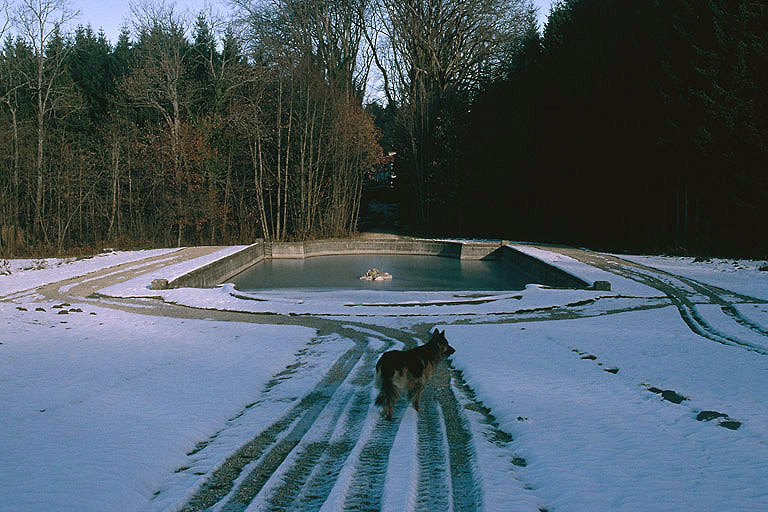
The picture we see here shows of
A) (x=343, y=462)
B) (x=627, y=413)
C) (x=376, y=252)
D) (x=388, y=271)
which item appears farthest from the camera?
(x=376, y=252)

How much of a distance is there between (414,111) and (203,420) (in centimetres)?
2827

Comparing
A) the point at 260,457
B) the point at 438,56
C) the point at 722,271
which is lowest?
the point at 260,457

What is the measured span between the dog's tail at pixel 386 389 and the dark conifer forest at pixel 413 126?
1626cm

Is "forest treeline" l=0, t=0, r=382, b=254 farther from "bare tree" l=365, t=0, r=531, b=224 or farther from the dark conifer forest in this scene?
"bare tree" l=365, t=0, r=531, b=224

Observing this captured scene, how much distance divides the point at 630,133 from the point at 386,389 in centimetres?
2005

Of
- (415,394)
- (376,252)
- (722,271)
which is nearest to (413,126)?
(376,252)

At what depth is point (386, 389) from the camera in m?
4.89

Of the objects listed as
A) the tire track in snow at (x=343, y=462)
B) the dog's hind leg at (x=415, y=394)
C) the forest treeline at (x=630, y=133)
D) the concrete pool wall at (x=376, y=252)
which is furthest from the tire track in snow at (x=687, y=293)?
the tire track in snow at (x=343, y=462)

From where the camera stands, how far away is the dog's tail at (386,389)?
4848mm

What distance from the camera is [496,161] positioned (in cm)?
3012

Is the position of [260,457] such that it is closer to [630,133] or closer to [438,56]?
[630,133]

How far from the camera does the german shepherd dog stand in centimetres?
484

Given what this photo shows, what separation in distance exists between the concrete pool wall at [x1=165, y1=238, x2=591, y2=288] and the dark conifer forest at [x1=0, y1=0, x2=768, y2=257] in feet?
4.96

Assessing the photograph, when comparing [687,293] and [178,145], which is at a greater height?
[178,145]
